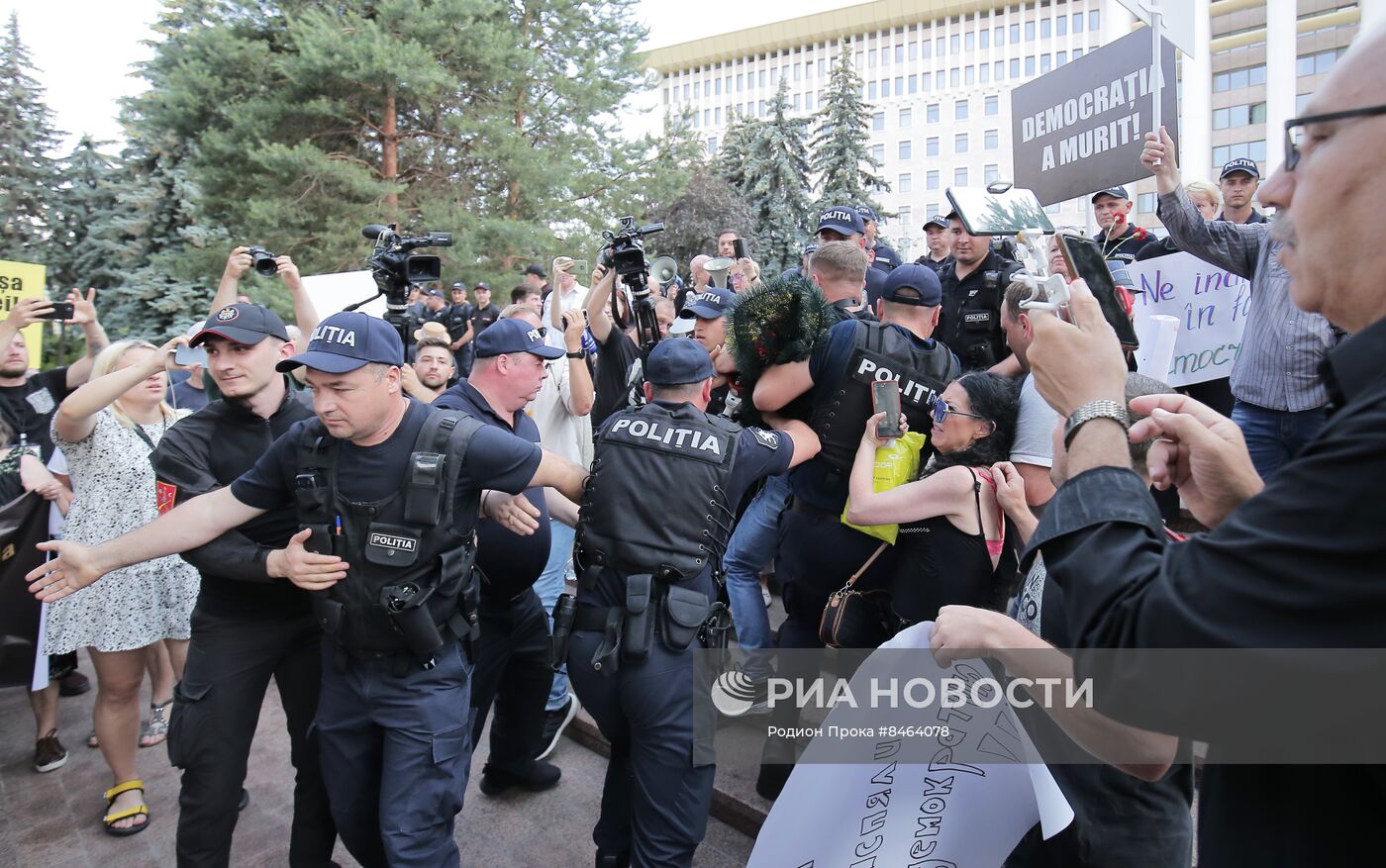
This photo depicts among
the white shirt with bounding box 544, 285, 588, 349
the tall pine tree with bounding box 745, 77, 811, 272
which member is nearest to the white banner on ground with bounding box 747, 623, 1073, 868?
the white shirt with bounding box 544, 285, 588, 349

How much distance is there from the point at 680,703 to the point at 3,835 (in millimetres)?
3595

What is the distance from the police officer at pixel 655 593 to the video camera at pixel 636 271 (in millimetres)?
1046

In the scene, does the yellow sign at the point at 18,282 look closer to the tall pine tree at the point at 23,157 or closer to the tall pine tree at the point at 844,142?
the tall pine tree at the point at 23,157

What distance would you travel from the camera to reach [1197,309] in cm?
539

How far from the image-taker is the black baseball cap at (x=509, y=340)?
383 centimetres

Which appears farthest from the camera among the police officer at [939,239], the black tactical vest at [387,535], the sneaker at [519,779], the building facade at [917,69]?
the building facade at [917,69]

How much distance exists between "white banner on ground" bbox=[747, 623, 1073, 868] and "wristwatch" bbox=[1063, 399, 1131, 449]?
102cm

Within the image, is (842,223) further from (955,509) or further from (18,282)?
(18,282)

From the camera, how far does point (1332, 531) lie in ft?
2.87

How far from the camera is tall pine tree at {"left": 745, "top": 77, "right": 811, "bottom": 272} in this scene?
121 ft

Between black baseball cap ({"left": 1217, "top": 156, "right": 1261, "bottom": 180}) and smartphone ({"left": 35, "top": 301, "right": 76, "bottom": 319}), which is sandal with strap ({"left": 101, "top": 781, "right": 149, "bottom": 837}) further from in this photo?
black baseball cap ({"left": 1217, "top": 156, "right": 1261, "bottom": 180})

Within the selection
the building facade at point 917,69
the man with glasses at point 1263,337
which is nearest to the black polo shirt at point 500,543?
the man with glasses at point 1263,337

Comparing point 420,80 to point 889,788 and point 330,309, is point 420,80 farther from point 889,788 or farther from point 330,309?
point 889,788

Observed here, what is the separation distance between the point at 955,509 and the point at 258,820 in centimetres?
367
